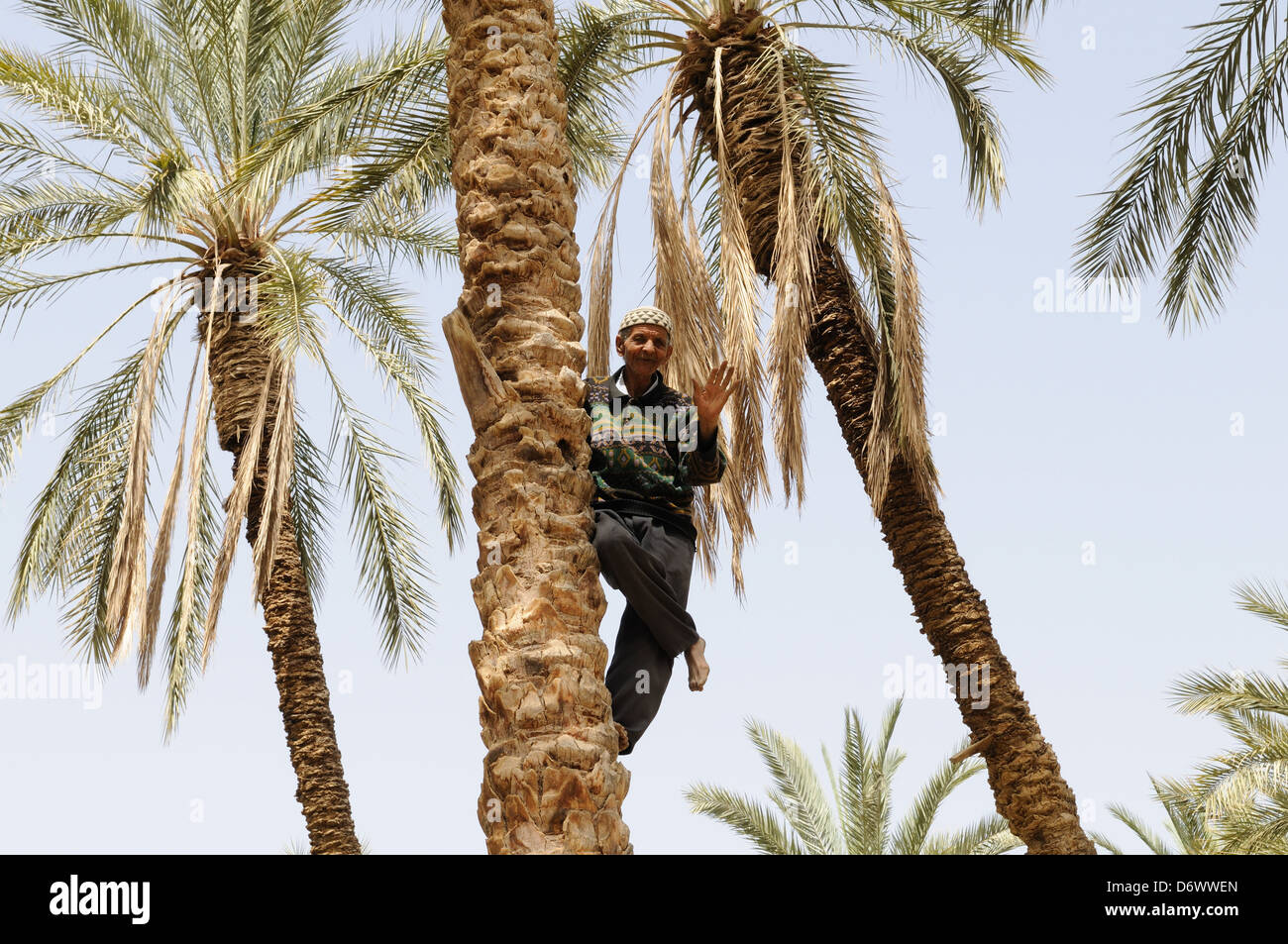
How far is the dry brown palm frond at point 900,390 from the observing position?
9.41m

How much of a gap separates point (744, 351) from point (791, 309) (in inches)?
34.7

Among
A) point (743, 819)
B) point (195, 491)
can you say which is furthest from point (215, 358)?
point (743, 819)

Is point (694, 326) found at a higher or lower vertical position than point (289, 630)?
higher

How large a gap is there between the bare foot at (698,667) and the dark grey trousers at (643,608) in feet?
0.11

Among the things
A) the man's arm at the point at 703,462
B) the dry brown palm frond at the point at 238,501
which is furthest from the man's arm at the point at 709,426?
the dry brown palm frond at the point at 238,501

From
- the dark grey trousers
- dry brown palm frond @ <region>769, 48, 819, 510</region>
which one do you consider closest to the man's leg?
the dark grey trousers

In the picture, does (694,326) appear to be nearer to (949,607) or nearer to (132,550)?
(949,607)

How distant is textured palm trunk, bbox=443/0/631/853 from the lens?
4.14 m

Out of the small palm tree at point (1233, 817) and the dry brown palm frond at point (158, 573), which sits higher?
the dry brown palm frond at point (158, 573)

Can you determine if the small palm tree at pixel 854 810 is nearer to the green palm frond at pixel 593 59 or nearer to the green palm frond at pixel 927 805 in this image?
the green palm frond at pixel 927 805

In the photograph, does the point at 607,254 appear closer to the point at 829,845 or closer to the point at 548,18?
the point at 548,18

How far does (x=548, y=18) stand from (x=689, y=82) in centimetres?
533

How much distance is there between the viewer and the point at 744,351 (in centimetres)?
843

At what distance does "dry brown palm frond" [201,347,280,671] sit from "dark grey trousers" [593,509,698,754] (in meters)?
5.96
